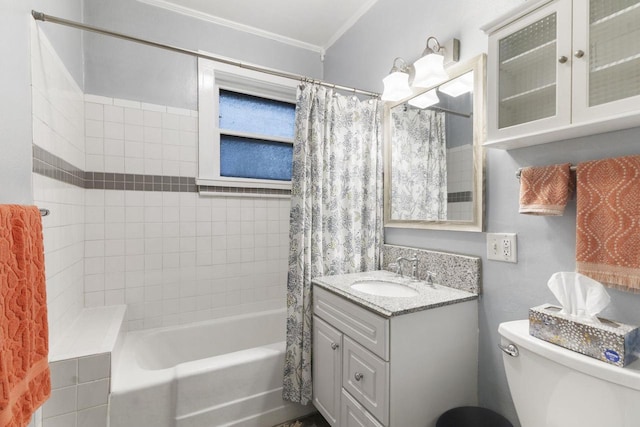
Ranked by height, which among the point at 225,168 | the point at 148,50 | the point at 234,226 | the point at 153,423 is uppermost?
the point at 148,50

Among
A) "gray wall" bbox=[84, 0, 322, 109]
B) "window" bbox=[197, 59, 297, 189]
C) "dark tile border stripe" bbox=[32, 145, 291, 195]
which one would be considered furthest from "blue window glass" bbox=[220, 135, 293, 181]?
"gray wall" bbox=[84, 0, 322, 109]

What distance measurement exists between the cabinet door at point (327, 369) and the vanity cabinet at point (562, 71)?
1.17 m

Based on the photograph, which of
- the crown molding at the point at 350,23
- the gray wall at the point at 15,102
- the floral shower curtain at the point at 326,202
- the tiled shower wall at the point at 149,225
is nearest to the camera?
the gray wall at the point at 15,102

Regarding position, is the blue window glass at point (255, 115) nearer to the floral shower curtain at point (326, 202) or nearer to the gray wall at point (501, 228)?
the floral shower curtain at point (326, 202)

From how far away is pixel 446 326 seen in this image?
4.30 feet

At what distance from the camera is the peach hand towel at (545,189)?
105 centimetres

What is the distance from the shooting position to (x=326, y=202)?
1.79 m

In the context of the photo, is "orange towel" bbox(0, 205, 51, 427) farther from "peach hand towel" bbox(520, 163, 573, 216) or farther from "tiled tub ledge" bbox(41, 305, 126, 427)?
"peach hand towel" bbox(520, 163, 573, 216)

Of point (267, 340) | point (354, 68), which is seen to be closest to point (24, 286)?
point (267, 340)

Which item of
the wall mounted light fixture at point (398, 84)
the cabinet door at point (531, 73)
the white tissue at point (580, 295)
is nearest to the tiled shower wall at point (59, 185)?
the wall mounted light fixture at point (398, 84)

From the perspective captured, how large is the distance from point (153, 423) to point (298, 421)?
790 millimetres

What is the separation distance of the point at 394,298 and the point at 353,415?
575mm

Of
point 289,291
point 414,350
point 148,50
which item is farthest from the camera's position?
point 148,50

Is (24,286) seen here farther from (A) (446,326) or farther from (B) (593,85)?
(B) (593,85)
